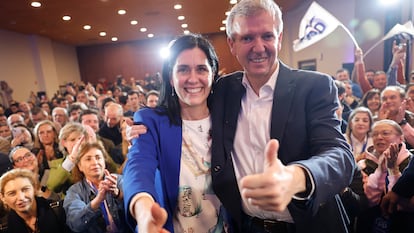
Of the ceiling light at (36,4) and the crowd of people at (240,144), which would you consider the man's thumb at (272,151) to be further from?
the ceiling light at (36,4)

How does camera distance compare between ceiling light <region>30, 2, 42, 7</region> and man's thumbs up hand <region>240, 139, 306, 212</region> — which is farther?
ceiling light <region>30, 2, 42, 7</region>

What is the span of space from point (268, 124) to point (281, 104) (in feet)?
0.28

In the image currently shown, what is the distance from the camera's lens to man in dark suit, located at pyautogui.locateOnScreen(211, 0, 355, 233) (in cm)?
86

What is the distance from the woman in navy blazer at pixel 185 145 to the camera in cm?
99

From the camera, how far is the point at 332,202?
0.92 meters

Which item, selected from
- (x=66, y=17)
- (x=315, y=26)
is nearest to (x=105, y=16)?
(x=66, y=17)

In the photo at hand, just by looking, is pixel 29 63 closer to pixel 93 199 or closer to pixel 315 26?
pixel 315 26

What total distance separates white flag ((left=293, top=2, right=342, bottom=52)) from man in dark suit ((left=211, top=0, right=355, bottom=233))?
9.69 ft

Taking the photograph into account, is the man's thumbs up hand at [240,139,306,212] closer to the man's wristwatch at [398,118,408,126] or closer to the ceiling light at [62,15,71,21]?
the man's wristwatch at [398,118,408,126]

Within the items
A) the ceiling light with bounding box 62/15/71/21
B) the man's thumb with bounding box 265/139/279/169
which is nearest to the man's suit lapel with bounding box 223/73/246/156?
the man's thumb with bounding box 265/139/279/169

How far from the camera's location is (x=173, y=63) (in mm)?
1051

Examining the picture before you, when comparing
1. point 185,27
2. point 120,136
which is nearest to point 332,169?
point 120,136

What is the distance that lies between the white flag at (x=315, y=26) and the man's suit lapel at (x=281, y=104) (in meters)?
2.96

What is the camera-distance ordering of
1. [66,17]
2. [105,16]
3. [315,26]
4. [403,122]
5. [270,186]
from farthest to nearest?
[105,16] → [66,17] → [315,26] → [403,122] → [270,186]
